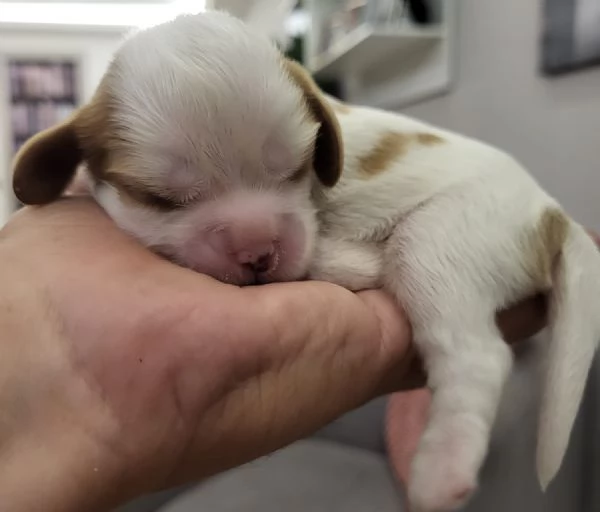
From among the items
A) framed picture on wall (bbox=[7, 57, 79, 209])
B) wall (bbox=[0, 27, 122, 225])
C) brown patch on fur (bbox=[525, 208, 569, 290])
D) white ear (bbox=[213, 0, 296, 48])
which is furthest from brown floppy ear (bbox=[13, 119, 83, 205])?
wall (bbox=[0, 27, 122, 225])

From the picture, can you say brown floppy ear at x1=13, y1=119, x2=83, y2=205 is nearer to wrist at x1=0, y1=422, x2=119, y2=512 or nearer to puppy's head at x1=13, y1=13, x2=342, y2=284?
puppy's head at x1=13, y1=13, x2=342, y2=284

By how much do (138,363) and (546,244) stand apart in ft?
1.81

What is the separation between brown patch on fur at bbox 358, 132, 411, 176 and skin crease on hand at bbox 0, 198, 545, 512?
7.0 inches

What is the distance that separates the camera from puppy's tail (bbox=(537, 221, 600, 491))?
0.88 metres

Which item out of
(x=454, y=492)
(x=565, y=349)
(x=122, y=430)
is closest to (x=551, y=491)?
(x=565, y=349)

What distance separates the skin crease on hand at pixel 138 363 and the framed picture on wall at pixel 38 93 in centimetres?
442

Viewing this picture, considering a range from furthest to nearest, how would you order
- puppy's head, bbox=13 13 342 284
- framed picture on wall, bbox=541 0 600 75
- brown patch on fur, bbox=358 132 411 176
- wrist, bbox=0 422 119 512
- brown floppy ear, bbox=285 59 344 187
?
framed picture on wall, bbox=541 0 600 75
brown patch on fur, bbox=358 132 411 176
brown floppy ear, bbox=285 59 344 187
puppy's head, bbox=13 13 342 284
wrist, bbox=0 422 119 512

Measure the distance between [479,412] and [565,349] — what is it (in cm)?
16

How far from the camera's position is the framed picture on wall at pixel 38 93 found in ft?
16.3

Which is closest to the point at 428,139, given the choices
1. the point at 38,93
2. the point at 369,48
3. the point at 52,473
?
the point at 52,473

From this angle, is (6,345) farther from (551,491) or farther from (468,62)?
(468,62)

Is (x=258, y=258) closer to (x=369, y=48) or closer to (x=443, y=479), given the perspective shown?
(x=443, y=479)

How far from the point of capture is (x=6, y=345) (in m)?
0.68

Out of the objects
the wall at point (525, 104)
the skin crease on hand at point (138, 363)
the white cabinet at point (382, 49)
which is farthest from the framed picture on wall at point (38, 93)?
the skin crease on hand at point (138, 363)
